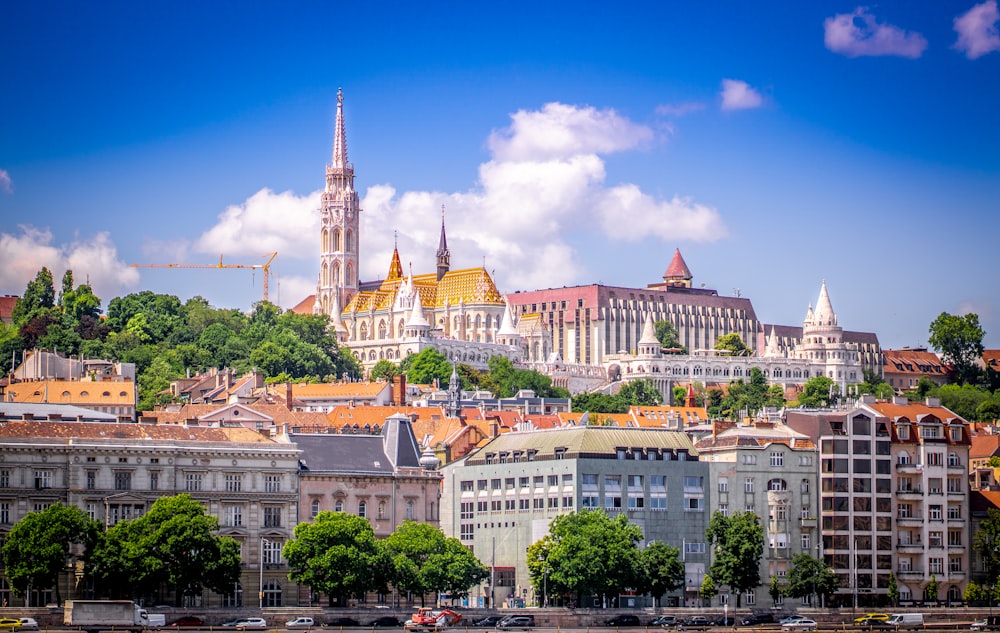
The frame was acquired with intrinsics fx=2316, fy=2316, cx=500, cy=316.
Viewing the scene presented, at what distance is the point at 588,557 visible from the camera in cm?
12962

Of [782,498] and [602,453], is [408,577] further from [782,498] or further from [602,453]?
[782,498]

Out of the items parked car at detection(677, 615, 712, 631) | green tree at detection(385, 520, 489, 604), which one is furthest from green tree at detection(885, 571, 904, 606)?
green tree at detection(385, 520, 489, 604)

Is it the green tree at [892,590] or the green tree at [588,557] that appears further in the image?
the green tree at [892,590]

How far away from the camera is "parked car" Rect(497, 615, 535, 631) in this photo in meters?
121

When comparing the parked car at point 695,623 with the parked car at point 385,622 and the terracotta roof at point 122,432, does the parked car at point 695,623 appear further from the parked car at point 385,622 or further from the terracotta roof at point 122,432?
the terracotta roof at point 122,432

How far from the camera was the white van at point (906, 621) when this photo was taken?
12697cm

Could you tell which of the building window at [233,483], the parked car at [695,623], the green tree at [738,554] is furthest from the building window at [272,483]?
the parked car at [695,623]

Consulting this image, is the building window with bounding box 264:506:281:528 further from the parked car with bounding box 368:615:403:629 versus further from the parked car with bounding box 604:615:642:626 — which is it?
the parked car with bounding box 604:615:642:626

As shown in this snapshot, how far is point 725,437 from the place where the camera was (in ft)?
487

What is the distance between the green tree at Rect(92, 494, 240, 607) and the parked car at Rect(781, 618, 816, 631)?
29933 mm

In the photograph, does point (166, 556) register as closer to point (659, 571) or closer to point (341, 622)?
point (341, 622)

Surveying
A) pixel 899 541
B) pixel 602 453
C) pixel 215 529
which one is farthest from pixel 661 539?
pixel 215 529

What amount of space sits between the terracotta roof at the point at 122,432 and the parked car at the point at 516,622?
925 inches

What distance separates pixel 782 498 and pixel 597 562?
19.7 meters
